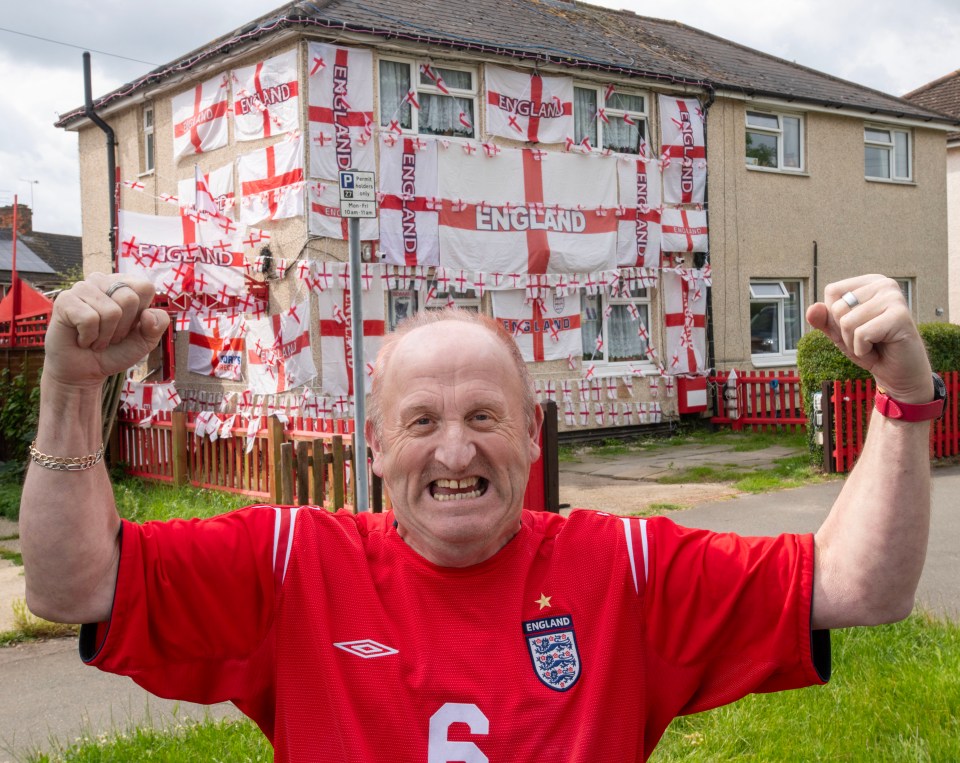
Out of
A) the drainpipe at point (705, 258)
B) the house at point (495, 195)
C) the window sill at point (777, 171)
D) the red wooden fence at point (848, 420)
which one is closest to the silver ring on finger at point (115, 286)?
the house at point (495, 195)

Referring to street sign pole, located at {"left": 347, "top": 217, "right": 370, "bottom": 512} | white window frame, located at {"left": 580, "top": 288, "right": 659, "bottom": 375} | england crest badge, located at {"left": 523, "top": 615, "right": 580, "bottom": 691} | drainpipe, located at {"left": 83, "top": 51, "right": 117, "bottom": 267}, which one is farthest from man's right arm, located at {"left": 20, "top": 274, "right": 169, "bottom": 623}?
drainpipe, located at {"left": 83, "top": 51, "right": 117, "bottom": 267}

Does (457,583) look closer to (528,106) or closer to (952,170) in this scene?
(528,106)

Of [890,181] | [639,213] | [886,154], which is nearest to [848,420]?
[639,213]

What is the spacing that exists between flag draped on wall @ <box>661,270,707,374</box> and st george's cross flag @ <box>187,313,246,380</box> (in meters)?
7.07

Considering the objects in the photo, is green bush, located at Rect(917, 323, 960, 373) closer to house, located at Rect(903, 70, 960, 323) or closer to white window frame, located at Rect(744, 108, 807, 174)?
white window frame, located at Rect(744, 108, 807, 174)

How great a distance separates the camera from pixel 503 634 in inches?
76.1

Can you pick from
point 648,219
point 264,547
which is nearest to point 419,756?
point 264,547

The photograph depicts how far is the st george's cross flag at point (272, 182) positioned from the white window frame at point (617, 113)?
15.9 ft

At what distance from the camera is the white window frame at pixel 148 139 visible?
52.7 ft

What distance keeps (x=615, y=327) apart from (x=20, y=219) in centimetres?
3561

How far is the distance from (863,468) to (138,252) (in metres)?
11.1

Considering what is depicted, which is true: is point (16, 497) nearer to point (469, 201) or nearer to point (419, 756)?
point (469, 201)

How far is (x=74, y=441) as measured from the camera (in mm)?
1748

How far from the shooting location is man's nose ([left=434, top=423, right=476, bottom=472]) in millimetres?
2008
